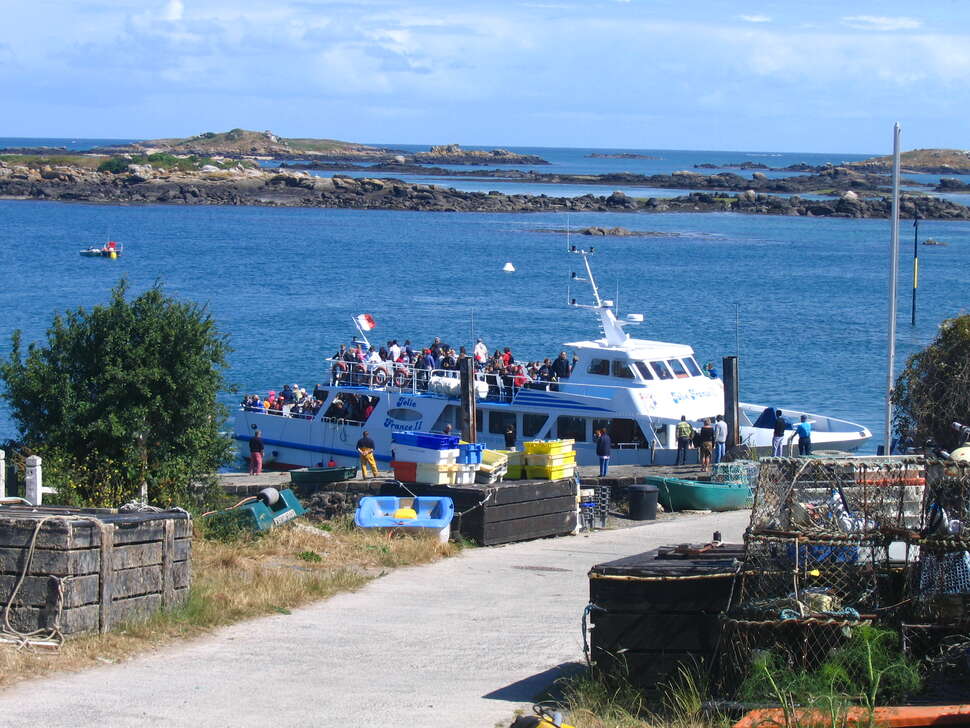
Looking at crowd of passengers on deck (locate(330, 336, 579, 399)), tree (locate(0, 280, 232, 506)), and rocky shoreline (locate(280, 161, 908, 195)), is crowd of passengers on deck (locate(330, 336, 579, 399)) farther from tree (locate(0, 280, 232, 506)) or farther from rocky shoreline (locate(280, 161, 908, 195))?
rocky shoreline (locate(280, 161, 908, 195))

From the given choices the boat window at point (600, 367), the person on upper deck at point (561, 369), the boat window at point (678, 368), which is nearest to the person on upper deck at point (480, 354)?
the person on upper deck at point (561, 369)

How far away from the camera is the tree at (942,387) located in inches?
792

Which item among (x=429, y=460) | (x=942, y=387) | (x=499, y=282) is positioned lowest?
(x=429, y=460)

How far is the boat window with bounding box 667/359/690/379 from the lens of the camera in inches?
1095

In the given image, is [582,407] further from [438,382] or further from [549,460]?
[549,460]

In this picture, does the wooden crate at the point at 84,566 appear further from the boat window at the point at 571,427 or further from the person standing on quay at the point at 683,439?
the boat window at the point at 571,427

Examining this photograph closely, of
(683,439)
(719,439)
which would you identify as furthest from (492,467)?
(683,439)

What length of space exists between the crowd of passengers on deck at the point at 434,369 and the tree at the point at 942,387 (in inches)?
332

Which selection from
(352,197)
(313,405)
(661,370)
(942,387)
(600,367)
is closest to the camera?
(942,387)

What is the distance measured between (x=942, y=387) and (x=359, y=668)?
13.4 meters

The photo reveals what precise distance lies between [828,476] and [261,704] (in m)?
4.55


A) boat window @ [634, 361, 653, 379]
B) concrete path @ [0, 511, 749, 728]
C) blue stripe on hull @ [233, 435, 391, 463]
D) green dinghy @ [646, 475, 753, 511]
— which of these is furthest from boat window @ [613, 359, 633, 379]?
concrete path @ [0, 511, 749, 728]

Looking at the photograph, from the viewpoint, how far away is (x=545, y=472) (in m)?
19.7

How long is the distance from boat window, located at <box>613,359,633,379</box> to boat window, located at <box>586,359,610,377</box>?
15 centimetres
